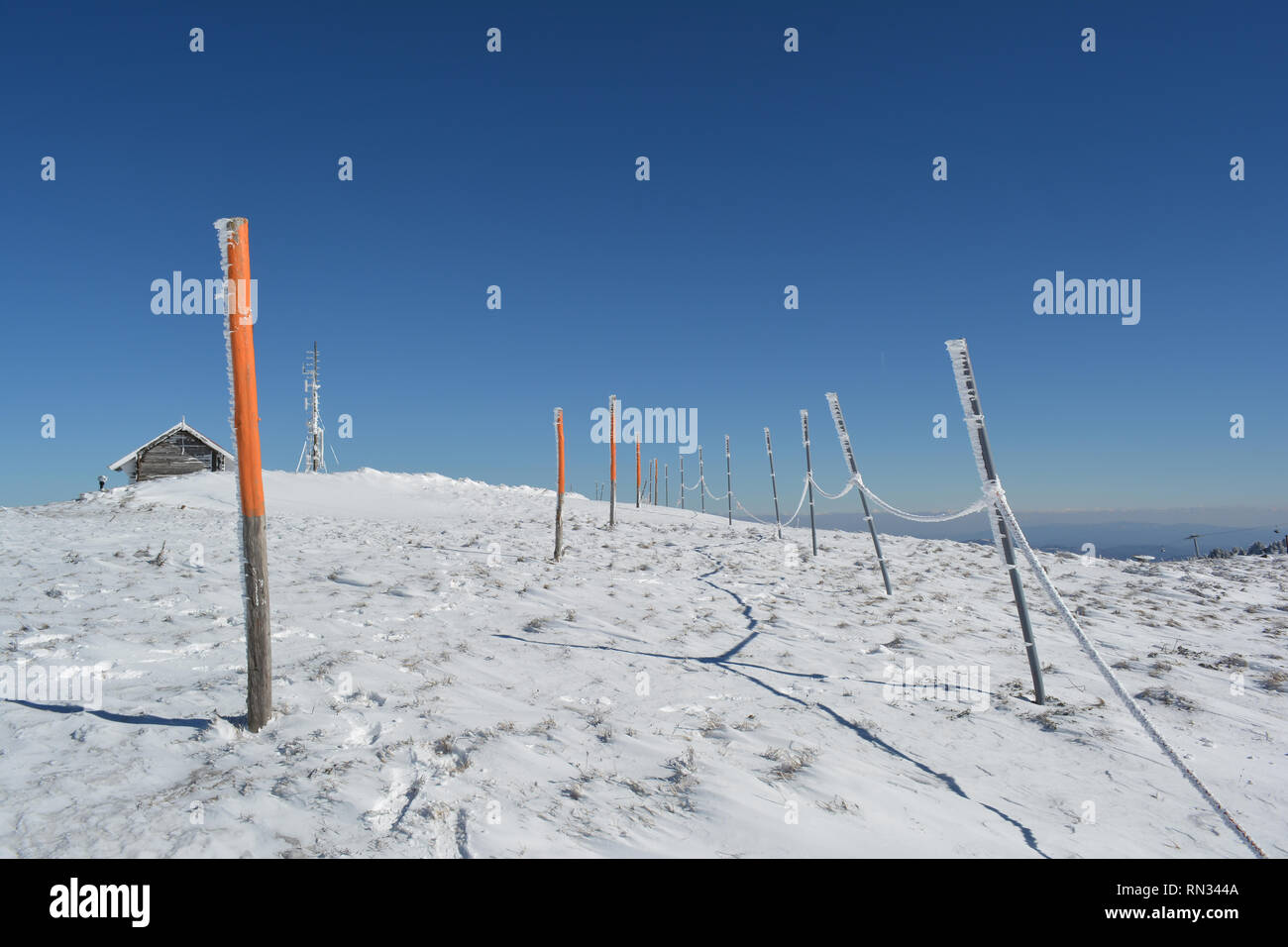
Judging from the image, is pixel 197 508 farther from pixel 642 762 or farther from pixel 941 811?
pixel 941 811

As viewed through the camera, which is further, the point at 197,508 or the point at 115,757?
the point at 197,508

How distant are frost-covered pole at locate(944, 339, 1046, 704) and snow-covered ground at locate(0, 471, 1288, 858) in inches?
21.3

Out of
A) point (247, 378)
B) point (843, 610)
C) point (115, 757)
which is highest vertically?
point (247, 378)

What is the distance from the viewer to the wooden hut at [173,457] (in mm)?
29047

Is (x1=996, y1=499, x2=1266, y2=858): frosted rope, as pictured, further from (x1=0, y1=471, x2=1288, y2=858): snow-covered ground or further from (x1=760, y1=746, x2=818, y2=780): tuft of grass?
(x1=760, y1=746, x2=818, y2=780): tuft of grass

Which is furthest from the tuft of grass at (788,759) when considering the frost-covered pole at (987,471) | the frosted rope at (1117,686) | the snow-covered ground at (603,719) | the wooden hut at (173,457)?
the wooden hut at (173,457)

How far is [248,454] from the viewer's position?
3.89m

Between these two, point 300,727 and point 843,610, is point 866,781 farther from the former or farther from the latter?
point 843,610

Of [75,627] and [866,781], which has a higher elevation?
[75,627]

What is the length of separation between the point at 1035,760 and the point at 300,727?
5099mm

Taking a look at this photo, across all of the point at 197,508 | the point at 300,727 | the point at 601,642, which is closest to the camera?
the point at 300,727

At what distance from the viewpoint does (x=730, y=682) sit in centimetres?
545

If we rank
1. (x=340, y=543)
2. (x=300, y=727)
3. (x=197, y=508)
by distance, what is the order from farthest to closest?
(x=197, y=508) < (x=340, y=543) < (x=300, y=727)

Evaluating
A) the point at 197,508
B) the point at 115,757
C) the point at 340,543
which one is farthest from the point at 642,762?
the point at 197,508
